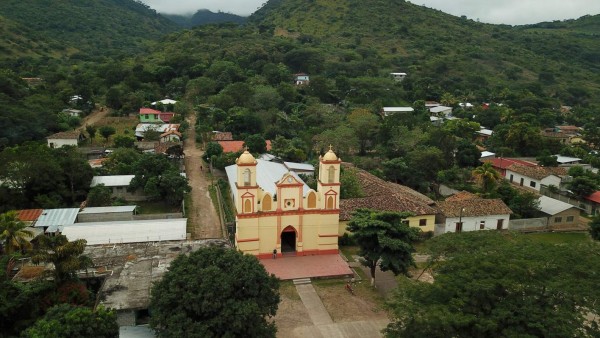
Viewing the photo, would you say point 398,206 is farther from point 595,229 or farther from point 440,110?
point 440,110

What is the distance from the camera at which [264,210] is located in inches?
880

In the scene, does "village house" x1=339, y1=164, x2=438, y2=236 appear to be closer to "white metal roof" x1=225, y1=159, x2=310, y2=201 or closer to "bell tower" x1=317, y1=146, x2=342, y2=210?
"bell tower" x1=317, y1=146, x2=342, y2=210

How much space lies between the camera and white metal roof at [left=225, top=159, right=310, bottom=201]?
27.5 m

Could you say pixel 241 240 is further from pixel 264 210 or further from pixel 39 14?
pixel 39 14

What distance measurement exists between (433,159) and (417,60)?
5582 cm

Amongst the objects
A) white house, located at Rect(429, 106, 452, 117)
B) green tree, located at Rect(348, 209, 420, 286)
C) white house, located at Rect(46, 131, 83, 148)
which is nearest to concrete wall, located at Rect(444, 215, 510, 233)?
green tree, located at Rect(348, 209, 420, 286)

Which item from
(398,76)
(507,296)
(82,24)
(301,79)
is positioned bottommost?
(507,296)

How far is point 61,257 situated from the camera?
650 inches

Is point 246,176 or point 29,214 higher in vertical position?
point 246,176


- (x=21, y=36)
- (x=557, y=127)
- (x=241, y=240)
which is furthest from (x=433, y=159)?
(x=21, y=36)

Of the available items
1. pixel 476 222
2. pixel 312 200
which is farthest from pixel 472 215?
pixel 312 200

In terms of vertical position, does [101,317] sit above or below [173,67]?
below

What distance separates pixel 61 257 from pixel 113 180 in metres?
13.9

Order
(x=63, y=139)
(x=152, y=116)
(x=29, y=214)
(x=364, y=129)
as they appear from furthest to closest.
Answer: (x=152, y=116) < (x=364, y=129) < (x=63, y=139) < (x=29, y=214)
